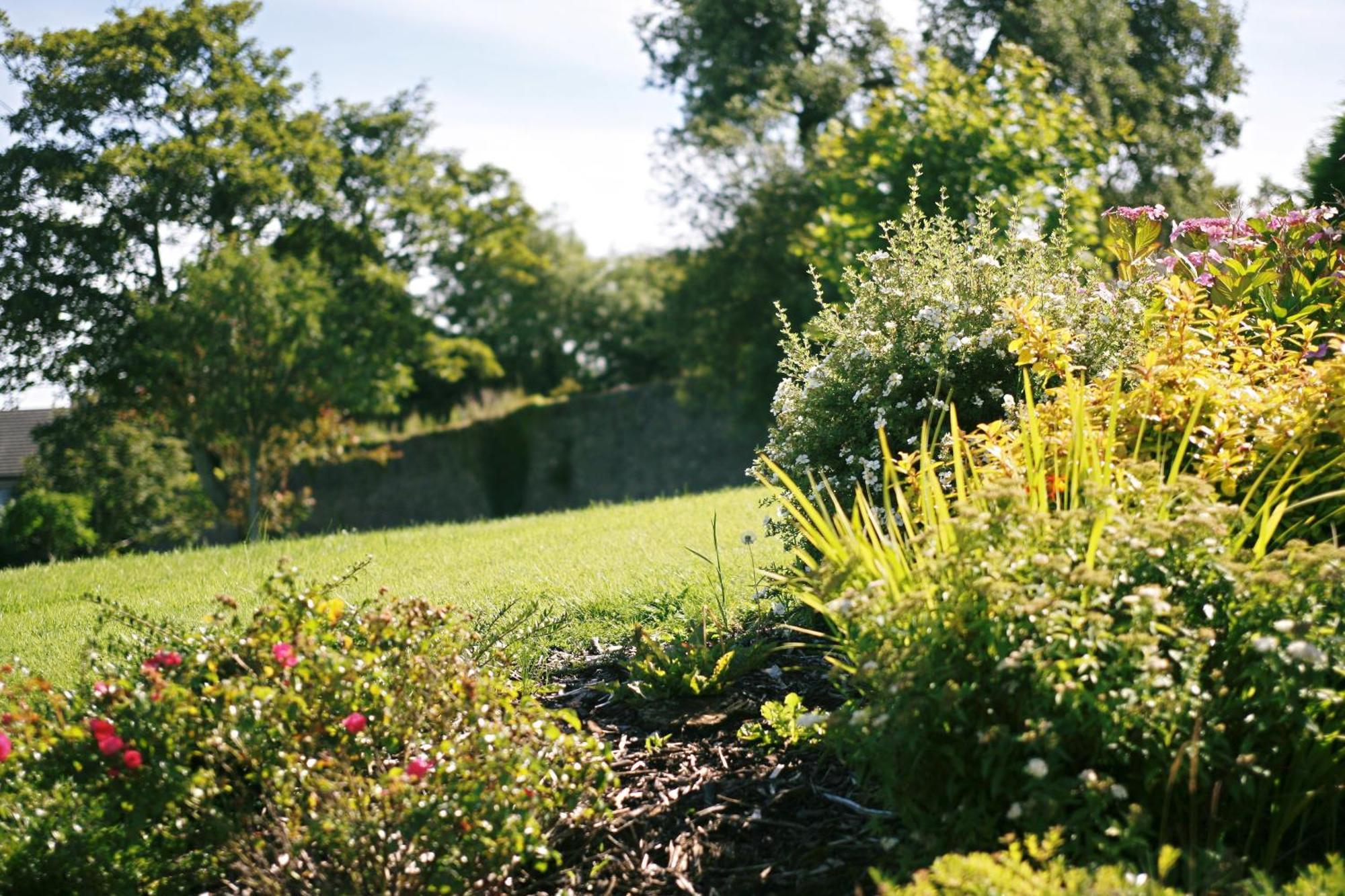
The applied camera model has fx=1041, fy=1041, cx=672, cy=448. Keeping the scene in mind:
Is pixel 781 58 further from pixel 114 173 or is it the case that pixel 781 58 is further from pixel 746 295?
pixel 114 173

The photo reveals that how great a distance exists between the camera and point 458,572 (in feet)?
19.2

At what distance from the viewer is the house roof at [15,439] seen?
104 ft

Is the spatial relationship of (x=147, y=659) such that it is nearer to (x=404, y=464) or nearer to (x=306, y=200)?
(x=306, y=200)

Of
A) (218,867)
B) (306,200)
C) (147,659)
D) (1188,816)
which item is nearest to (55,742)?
(147,659)

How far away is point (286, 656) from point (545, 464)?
20645mm

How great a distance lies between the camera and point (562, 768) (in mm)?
2504

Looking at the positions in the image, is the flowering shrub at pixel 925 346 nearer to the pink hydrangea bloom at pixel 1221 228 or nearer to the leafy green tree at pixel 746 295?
the pink hydrangea bloom at pixel 1221 228

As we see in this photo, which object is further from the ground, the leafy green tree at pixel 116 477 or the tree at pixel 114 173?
the tree at pixel 114 173

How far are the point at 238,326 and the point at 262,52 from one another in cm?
696

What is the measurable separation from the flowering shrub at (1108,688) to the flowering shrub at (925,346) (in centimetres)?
122

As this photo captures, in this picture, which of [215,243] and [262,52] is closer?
[215,243]

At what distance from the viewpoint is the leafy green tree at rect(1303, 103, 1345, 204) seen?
250 inches

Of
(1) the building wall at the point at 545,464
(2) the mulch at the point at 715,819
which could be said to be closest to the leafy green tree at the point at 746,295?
(1) the building wall at the point at 545,464

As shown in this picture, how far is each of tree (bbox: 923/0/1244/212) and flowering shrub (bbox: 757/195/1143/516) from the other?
54.5 ft
